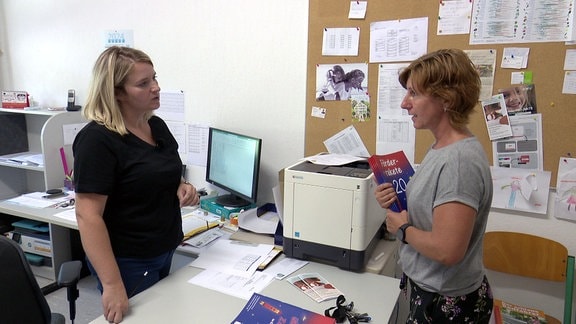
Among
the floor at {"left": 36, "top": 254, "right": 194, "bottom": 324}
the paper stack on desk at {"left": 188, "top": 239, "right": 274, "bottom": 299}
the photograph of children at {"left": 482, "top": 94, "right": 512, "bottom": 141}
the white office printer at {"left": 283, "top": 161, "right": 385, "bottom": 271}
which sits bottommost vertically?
the floor at {"left": 36, "top": 254, "right": 194, "bottom": 324}

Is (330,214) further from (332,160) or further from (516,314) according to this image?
(516,314)

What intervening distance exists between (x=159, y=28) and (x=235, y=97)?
75 centimetres

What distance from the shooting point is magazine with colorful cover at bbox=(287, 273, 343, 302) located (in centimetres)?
145

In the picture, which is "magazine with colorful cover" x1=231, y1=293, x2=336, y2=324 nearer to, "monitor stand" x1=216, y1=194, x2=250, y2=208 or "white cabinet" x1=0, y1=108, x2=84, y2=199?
"monitor stand" x1=216, y1=194, x2=250, y2=208

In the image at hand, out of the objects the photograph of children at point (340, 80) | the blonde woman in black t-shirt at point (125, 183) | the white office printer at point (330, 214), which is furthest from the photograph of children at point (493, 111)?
the blonde woman in black t-shirt at point (125, 183)

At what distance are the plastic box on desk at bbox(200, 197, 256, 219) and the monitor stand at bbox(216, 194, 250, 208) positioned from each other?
26 millimetres

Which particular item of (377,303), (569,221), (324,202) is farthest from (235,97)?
(569,221)

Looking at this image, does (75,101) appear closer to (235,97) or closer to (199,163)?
(199,163)

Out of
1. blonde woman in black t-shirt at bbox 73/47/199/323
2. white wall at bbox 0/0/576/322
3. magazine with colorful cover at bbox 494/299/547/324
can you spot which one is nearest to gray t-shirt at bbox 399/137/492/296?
magazine with colorful cover at bbox 494/299/547/324

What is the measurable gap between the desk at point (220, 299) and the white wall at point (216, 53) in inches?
40.3

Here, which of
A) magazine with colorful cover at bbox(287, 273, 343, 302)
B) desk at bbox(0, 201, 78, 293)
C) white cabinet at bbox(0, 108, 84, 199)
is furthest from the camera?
white cabinet at bbox(0, 108, 84, 199)

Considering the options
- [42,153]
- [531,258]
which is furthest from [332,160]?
[42,153]

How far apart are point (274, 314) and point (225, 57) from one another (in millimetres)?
1734

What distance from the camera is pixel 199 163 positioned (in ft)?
9.07
